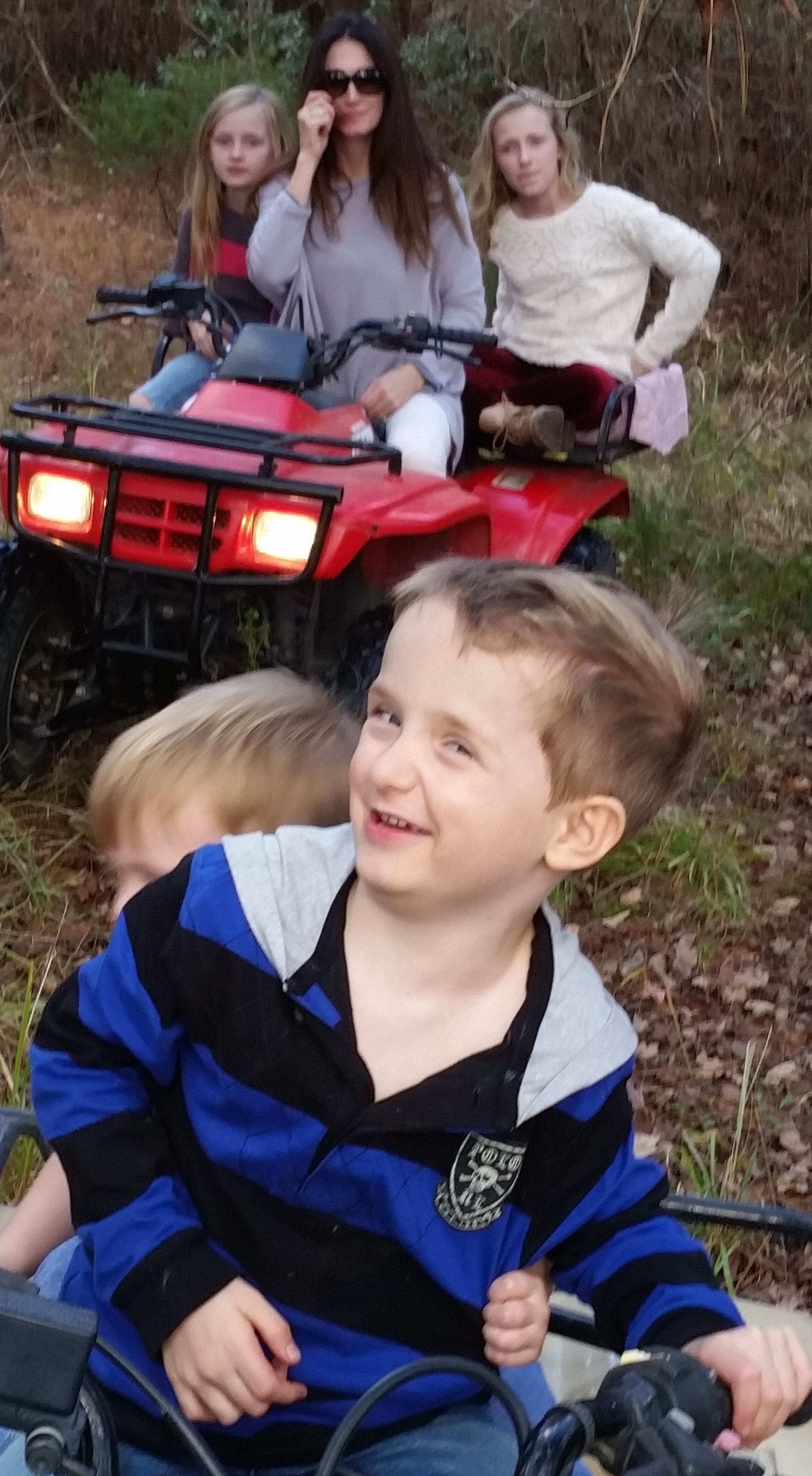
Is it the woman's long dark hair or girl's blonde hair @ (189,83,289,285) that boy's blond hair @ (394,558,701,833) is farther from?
girl's blonde hair @ (189,83,289,285)

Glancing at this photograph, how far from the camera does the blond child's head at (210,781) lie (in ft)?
5.22

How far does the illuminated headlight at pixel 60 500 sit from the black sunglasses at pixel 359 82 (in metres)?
1.33

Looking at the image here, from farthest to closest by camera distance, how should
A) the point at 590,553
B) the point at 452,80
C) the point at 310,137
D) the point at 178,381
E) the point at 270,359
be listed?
the point at 452,80, the point at 590,553, the point at 178,381, the point at 310,137, the point at 270,359

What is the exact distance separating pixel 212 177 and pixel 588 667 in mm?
3416

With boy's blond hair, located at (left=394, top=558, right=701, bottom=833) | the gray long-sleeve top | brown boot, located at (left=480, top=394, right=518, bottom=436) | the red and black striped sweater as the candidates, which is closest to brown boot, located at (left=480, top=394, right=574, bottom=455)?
brown boot, located at (left=480, top=394, right=518, bottom=436)

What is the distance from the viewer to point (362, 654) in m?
2.93

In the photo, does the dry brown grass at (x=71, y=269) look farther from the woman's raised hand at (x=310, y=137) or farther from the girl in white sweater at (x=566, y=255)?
the woman's raised hand at (x=310, y=137)

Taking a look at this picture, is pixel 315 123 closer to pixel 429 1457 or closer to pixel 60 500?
pixel 60 500

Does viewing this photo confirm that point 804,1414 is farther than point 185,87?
No

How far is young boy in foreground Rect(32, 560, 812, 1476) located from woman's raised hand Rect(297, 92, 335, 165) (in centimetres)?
252

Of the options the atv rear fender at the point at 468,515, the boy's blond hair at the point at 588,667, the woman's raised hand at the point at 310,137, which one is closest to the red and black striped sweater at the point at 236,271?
the woman's raised hand at the point at 310,137

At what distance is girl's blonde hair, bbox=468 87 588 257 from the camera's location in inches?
164

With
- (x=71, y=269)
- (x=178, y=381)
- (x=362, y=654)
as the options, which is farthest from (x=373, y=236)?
(x=71, y=269)

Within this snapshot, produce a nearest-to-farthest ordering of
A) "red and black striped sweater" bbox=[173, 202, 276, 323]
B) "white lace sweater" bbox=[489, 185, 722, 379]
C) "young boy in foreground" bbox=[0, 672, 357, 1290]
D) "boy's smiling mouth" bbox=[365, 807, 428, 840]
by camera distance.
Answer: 1. "boy's smiling mouth" bbox=[365, 807, 428, 840]
2. "young boy in foreground" bbox=[0, 672, 357, 1290]
3. "red and black striped sweater" bbox=[173, 202, 276, 323]
4. "white lace sweater" bbox=[489, 185, 722, 379]
